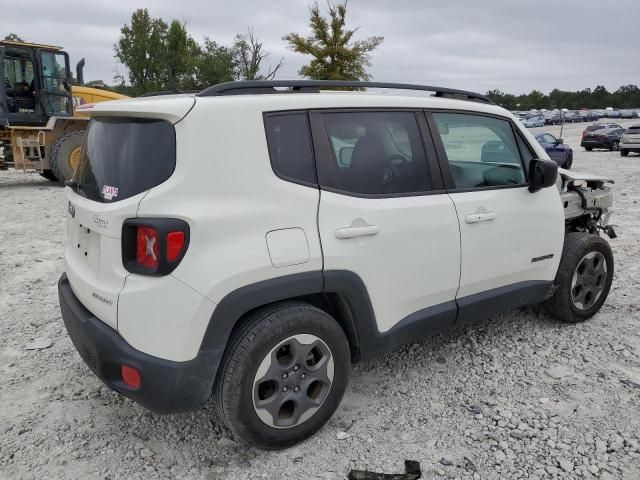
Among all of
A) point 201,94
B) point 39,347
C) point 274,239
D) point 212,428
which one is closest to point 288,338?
point 274,239

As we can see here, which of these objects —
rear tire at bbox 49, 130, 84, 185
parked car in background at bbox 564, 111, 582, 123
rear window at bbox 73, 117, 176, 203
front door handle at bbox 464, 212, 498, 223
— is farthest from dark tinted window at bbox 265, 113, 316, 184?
parked car in background at bbox 564, 111, 582, 123

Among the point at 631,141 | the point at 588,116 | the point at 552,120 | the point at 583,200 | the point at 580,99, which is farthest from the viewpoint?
the point at 580,99

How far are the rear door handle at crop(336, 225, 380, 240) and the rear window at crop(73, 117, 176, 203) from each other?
862mm

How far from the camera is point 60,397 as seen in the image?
10.9 feet

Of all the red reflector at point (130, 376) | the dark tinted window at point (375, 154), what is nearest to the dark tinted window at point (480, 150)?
the dark tinted window at point (375, 154)

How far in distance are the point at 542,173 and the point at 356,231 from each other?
5.15 feet

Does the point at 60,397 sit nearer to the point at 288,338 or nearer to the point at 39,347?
the point at 39,347

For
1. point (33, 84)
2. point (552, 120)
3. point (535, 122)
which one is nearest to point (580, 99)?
point (552, 120)

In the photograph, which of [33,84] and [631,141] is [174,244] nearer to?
[33,84]

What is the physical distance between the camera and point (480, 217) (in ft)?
10.8

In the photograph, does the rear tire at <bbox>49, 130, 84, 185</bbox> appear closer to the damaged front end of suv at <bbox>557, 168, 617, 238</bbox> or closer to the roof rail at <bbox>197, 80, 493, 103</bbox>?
the roof rail at <bbox>197, 80, 493, 103</bbox>

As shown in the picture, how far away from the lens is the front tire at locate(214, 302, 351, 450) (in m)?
2.51

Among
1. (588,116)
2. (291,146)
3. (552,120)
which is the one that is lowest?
(552,120)

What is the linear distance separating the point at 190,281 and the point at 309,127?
1004 millimetres
